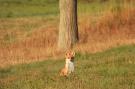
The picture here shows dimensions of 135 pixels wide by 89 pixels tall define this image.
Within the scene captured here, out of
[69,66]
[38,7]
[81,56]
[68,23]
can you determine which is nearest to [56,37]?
[68,23]

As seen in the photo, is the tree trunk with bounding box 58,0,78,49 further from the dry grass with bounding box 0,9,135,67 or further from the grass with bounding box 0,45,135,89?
the grass with bounding box 0,45,135,89

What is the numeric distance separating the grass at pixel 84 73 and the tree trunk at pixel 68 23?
2783mm

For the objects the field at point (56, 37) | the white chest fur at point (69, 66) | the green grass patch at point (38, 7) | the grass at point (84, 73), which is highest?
the white chest fur at point (69, 66)

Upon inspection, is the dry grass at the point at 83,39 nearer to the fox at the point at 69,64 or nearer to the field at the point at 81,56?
the field at the point at 81,56

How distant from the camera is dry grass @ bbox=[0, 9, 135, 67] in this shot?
18.2 meters

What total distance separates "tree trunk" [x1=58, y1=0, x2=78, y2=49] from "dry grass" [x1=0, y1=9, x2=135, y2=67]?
0.38 m

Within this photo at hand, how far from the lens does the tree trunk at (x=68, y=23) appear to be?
19797 mm

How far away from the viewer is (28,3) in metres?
46.9

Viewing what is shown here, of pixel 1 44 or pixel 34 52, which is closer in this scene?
pixel 34 52

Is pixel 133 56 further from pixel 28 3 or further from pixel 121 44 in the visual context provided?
pixel 28 3

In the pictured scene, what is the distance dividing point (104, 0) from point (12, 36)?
2321 centimetres

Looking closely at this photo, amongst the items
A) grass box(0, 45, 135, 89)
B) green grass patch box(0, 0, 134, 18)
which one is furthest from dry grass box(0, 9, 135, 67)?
green grass patch box(0, 0, 134, 18)

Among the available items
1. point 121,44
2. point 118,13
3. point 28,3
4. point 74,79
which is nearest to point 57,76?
point 74,79

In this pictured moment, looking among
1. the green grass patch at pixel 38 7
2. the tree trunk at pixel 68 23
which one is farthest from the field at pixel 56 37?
the green grass patch at pixel 38 7
